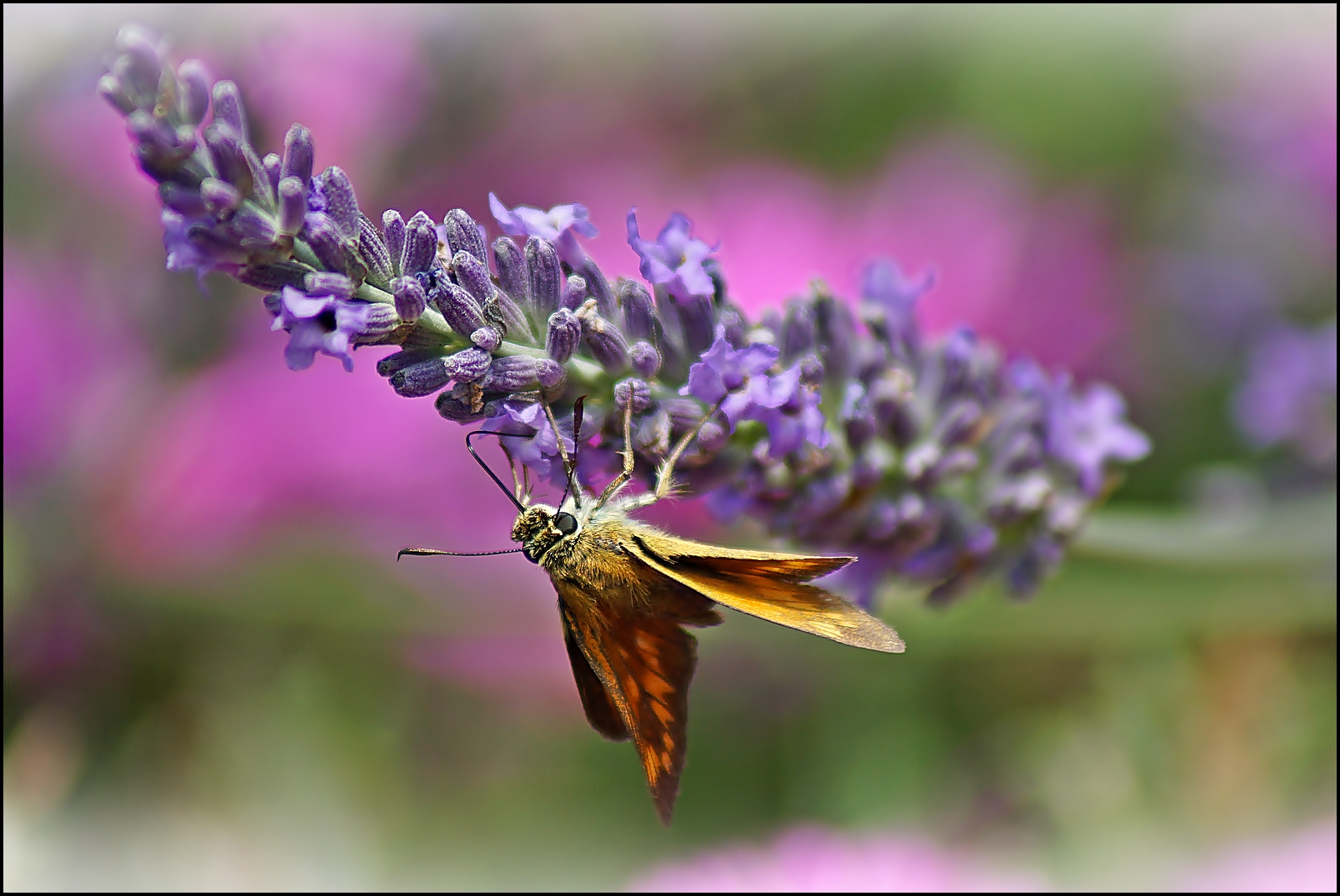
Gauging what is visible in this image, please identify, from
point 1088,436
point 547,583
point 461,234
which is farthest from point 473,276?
point 547,583

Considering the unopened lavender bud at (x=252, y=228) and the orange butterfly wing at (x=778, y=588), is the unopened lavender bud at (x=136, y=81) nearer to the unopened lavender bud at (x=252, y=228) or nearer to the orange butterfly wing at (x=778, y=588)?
the unopened lavender bud at (x=252, y=228)

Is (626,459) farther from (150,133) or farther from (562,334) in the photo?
(150,133)

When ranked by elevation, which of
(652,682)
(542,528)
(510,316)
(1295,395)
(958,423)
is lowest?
(652,682)

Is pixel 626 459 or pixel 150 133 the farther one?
pixel 626 459

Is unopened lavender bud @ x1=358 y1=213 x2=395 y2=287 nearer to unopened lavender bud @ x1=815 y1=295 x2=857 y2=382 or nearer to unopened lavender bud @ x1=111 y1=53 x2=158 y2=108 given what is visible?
unopened lavender bud @ x1=111 y1=53 x2=158 y2=108

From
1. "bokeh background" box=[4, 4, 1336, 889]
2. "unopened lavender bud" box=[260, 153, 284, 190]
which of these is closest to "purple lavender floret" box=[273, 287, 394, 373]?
"unopened lavender bud" box=[260, 153, 284, 190]

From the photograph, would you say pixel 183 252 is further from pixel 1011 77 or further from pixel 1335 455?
pixel 1011 77

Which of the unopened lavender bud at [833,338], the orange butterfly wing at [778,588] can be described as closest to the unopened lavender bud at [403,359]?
the orange butterfly wing at [778,588]
